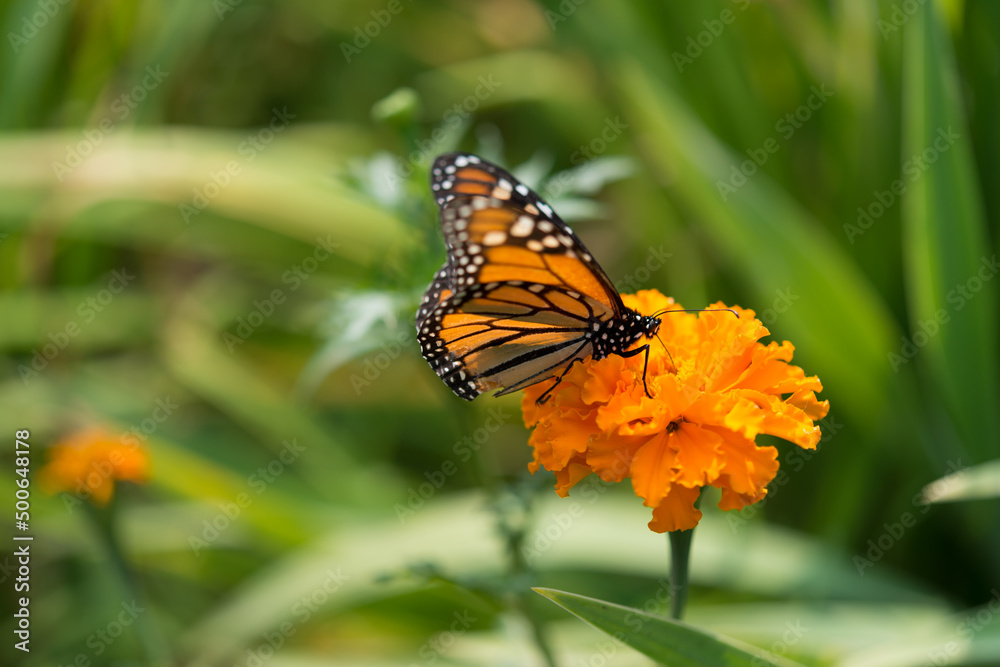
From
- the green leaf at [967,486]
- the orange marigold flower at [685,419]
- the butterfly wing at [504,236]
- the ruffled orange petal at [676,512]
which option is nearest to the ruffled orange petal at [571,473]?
the orange marigold flower at [685,419]

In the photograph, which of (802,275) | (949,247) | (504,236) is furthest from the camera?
(802,275)

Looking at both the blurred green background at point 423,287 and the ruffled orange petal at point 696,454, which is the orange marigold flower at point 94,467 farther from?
the ruffled orange petal at point 696,454

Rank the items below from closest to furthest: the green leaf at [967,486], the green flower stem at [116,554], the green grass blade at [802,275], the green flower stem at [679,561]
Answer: the green flower stem at [679,561], the green leaf at [967,486], the green flower stem at [116,554], the green grass blade at [802,275]

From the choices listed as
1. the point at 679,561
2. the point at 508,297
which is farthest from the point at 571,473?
the point at 508,297

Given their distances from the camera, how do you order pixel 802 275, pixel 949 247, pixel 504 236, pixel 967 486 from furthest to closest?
1. pixel 802 275
2. pixel 949 247
3. pixel 967 486
4. pixel 504 236

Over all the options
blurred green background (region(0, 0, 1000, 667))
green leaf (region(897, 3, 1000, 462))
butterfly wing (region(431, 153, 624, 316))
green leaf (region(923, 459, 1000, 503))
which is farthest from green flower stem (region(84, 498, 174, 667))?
green leaf (region(897, 3, 1000, 462))

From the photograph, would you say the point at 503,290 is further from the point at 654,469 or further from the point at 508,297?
the point at 654,469

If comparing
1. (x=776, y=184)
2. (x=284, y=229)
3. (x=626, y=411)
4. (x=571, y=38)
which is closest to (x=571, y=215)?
(x=626, y=411)
